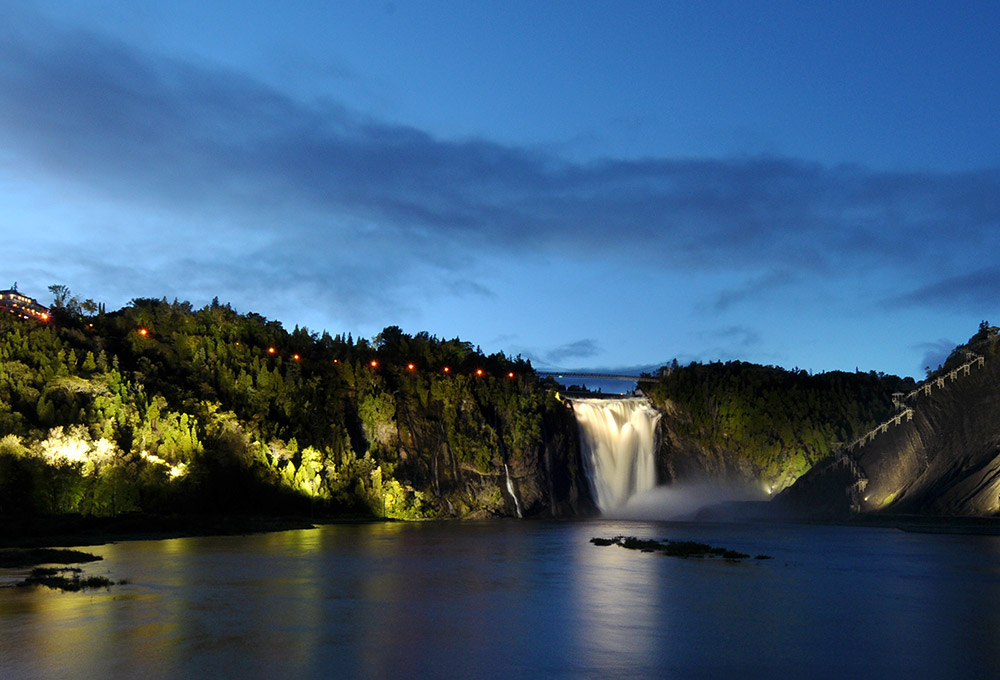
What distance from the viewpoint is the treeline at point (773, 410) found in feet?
432

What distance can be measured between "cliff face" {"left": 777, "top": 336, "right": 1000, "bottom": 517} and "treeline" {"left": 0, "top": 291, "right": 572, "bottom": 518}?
1878 inches

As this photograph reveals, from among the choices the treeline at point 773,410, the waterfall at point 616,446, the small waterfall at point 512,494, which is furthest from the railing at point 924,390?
the small waterfall at point 512,494

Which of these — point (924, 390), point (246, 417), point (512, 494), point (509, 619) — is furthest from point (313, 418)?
point (509, 619)

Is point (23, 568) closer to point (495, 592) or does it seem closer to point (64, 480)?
point (495, 592)

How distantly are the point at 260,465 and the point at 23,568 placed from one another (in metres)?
59.7

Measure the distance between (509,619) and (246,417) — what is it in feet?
272

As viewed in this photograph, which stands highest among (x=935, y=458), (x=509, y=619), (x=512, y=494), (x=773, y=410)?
(x=773, y=410)

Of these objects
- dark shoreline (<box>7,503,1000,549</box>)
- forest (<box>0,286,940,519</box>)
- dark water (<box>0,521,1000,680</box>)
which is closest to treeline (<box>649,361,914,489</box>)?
forest (<box>0,286,940,519</box>)

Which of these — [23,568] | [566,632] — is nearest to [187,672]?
[566,632]

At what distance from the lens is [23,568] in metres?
34.3

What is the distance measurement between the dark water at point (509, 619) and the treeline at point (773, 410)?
89898mm

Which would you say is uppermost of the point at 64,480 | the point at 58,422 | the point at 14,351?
the point at 14,351

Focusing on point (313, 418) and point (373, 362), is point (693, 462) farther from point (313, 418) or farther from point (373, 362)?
point (313, 418)

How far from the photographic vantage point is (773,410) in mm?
136500
